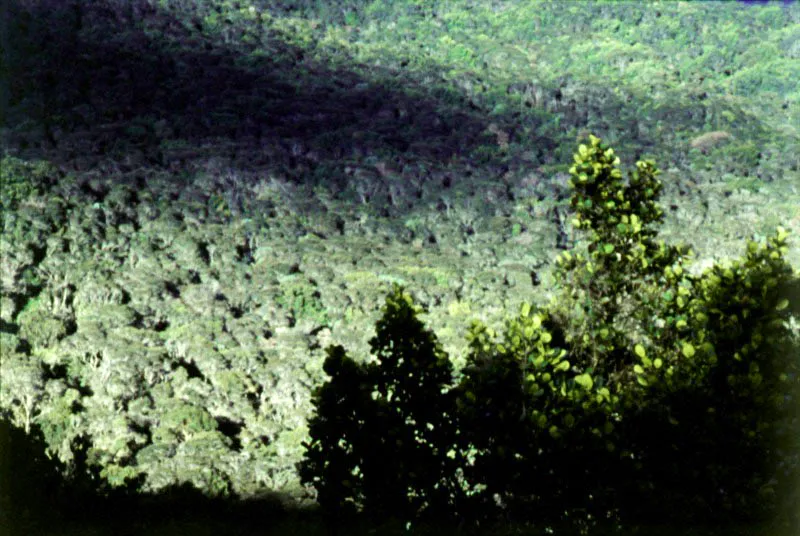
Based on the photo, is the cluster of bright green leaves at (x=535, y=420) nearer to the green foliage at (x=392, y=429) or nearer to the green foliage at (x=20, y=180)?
the green foliage at (x=392, y=429)

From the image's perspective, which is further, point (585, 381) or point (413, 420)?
point (413, 420)

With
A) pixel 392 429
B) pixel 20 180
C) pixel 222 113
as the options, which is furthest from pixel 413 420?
pixel 222 113

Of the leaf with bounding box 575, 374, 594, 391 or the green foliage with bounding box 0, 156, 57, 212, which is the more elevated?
the green foliage with bounding box 0, 156, 57, 212

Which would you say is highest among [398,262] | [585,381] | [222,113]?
[222,113]

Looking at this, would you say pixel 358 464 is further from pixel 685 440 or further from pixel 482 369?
pixel 685 440

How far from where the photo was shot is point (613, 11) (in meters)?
66.7

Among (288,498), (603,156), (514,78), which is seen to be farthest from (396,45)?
(603,156)

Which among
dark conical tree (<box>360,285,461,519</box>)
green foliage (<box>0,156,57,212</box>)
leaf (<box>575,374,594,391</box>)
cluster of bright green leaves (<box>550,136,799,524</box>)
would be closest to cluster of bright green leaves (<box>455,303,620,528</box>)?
leaf (<box>575,374,594,391</box>)

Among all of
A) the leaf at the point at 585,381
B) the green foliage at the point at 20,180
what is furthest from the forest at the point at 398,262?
the green foliage at the point at 20,180

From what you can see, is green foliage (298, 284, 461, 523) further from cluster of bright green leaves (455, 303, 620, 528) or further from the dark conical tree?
cluster of bright green leaves (455, 303, 620, 528)

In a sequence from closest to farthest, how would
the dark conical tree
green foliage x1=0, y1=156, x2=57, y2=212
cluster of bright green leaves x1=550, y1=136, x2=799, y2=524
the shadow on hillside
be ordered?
cluster of bright green leaves x1=550, y1=136, x2=799, y2=524
the dark conical tree
green foliage x1=0, y1=156, x2=57, y2=212
the shadow on hillside

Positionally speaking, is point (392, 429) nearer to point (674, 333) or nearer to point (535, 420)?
point (535, 420)

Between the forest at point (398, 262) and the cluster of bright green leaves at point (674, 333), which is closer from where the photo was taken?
the cluster of bright green leaves at point (674, 333)

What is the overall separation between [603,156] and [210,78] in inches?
2841
